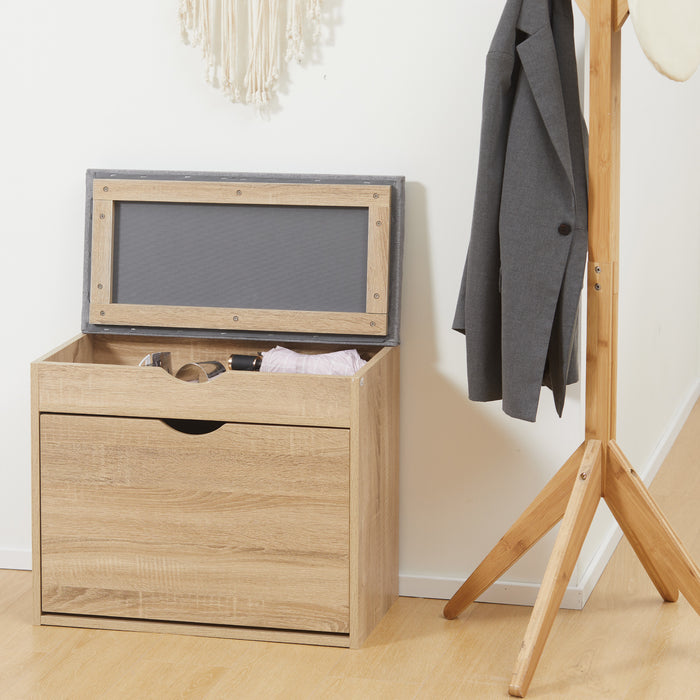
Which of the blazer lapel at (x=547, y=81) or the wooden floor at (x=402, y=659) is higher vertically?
the blazer lapel at (x=547, y=81)

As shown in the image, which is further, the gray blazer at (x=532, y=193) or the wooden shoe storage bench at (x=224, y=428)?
the wooden shoe storage bench at (x=224, y=428)

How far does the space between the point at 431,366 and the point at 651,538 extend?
56 centimetres

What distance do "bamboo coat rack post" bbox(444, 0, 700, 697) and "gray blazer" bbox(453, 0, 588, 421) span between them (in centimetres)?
5

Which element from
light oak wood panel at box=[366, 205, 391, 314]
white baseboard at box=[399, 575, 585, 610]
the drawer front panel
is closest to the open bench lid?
light oak wood panel at box=[366, 205, 391, 314]

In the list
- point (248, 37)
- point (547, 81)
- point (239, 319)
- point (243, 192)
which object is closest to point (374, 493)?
point (239, 319)

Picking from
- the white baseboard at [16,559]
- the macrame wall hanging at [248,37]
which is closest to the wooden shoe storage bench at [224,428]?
the macrame wall hanging at [248,37]

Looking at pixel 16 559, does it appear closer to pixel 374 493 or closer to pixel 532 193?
pixel 374 493

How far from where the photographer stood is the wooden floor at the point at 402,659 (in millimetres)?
1829

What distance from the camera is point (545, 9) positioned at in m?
1.85

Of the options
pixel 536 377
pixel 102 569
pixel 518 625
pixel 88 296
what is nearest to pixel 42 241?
pixel 88 296

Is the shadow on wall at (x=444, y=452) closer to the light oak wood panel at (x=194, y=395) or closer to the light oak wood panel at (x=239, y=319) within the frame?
the light oak wood panel at (x=239, y=319)

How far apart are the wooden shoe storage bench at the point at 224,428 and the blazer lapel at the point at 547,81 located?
400 millimetres

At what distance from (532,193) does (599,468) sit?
522mm

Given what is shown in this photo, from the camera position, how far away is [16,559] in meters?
2.44
